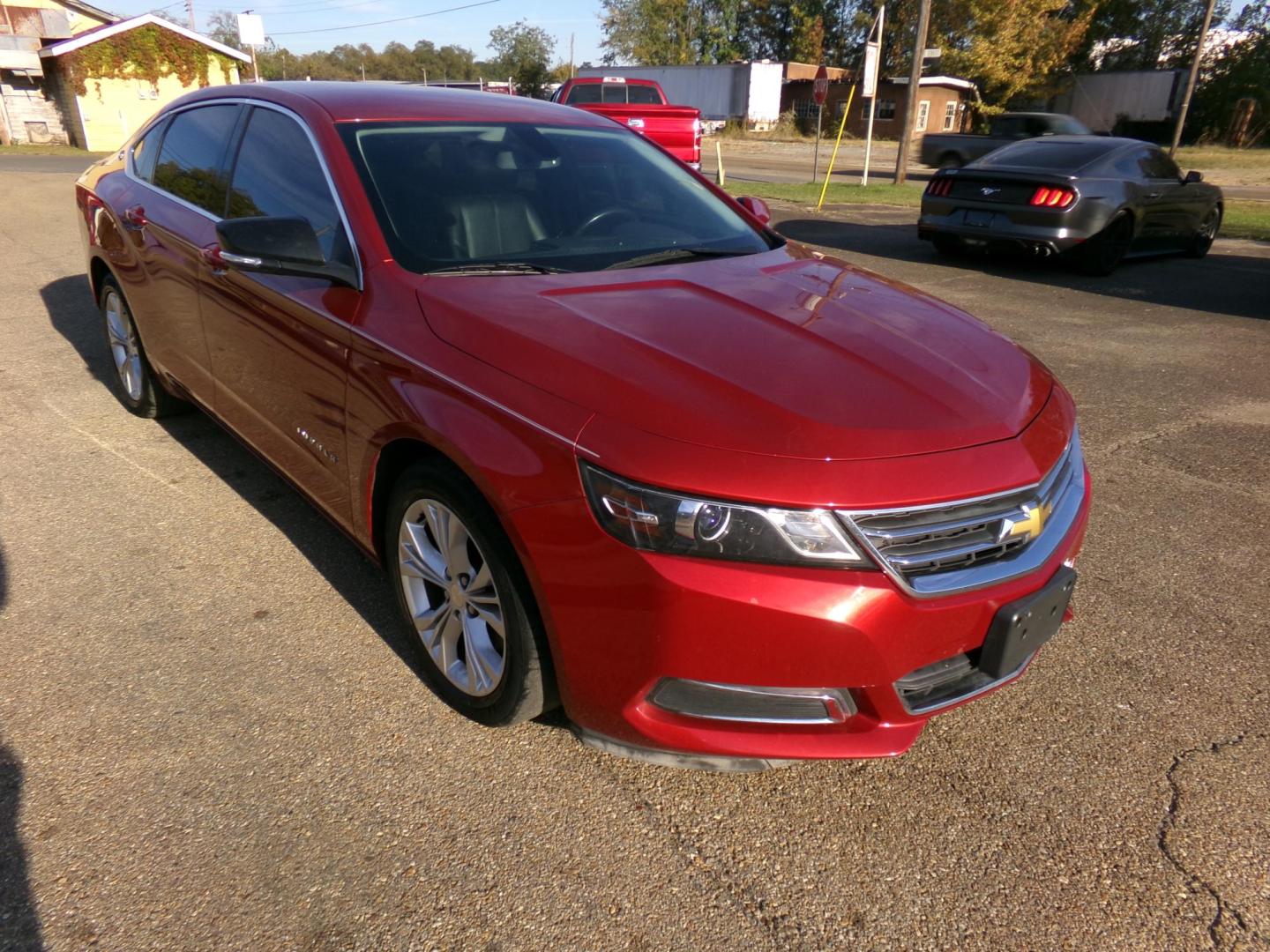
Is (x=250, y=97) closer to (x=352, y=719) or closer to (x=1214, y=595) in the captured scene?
(x=352, y=719)

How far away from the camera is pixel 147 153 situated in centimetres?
Result: 464

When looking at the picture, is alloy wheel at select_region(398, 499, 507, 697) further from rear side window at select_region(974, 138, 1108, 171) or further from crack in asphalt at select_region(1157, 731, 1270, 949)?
rear side window at select_region(974, 138, 1108, 171)

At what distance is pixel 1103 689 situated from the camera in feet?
9.46

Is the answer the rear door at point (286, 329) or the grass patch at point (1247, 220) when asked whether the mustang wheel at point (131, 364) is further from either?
the grass patch at point (1247, 220)

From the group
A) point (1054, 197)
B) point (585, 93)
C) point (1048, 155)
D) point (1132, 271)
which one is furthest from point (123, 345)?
point (585, 93)

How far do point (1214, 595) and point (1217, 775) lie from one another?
115cm

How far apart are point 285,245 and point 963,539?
6.93 ft

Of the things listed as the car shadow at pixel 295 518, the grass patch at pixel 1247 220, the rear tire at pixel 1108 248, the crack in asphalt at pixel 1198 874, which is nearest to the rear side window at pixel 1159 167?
the rear tire at pixel 1108 248

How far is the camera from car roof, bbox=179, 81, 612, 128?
331 centimetres

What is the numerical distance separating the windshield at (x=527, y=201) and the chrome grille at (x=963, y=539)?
141 cm

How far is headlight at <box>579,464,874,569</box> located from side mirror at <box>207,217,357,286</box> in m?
1.36

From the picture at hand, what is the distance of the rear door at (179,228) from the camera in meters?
3.78

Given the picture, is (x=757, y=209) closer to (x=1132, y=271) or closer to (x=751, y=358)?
(x=751, y=358)

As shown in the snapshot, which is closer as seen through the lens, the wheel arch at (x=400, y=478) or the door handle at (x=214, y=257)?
the wheel arch at (x=400, y=478)
